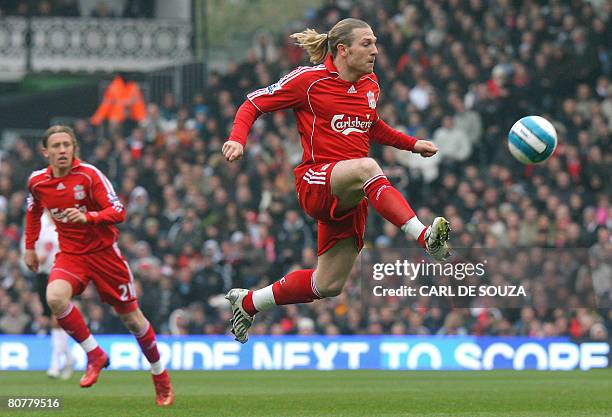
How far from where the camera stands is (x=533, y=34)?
23.8 m

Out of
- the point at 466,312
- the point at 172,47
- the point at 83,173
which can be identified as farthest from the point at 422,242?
the point at 172,47

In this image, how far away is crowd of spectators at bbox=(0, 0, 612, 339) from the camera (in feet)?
66.4

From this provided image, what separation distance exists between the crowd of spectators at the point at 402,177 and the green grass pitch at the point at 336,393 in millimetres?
2596

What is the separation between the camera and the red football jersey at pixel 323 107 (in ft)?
33.8

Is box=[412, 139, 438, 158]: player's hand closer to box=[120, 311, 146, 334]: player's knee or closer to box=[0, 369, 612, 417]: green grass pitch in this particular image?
box=[0, 369, 612, 417]: green grass pitch

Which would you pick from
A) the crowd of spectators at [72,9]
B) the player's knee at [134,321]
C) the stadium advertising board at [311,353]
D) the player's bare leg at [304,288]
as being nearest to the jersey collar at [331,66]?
the player's bare leg at [304,288]

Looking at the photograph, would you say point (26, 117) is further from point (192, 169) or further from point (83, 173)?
point (83, 173)

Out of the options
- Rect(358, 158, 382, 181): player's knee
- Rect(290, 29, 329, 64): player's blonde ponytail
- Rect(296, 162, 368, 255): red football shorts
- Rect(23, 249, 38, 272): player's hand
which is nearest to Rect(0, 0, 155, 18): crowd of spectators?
Rect(23, 249, 38, 272): player's hand

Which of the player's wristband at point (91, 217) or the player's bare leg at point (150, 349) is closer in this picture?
the player's wristband at point (91, 217)

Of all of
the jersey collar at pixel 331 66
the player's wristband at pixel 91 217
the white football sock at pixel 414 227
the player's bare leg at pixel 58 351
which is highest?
the jersey collar at pixel 331 66

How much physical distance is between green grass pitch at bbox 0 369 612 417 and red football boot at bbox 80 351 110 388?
0.66 feet

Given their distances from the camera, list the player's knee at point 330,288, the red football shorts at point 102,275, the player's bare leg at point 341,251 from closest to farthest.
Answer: the player's bare leg at point 341,251 → the player's knee at point 330,288 → the red football shorts at point 102,275

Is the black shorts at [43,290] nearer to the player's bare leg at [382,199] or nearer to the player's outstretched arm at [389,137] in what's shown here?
the player's outstretched arm at [389,137]

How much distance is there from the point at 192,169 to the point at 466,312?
611 centimetres
